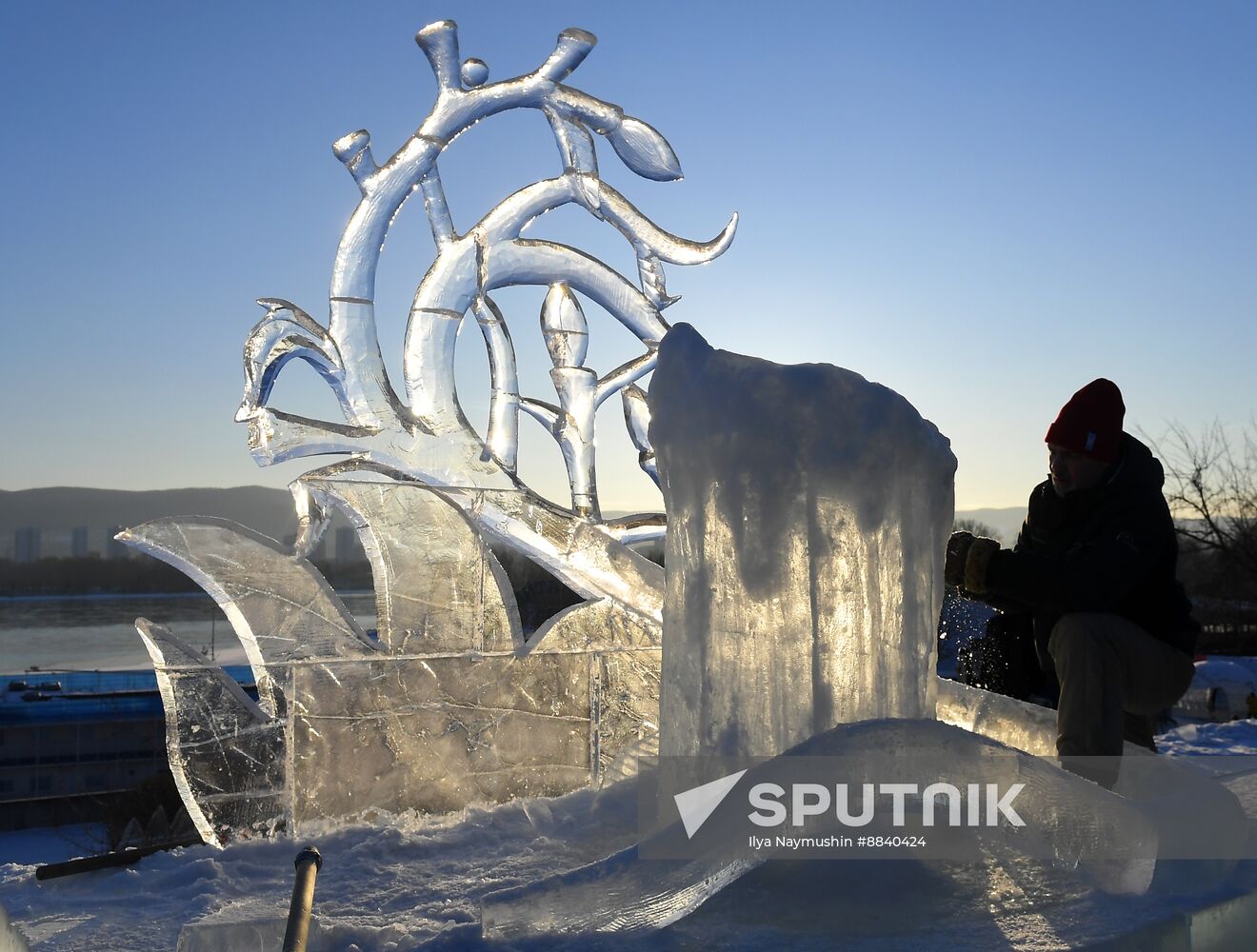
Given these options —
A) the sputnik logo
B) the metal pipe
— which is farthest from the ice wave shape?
the metal pipe

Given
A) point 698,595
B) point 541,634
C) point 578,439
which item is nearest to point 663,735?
point 698,595

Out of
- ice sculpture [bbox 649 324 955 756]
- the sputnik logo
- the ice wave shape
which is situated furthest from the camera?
the ice wave shape

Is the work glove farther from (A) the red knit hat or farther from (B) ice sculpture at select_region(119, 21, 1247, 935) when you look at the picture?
(A) the red knit hat

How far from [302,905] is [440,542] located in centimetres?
267

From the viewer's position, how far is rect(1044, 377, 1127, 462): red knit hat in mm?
3074

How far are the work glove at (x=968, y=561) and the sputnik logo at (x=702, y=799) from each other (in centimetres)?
86

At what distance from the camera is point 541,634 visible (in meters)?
4.71

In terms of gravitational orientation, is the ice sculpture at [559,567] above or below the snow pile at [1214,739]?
above

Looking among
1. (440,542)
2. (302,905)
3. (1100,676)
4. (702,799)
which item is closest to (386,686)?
(440,542)

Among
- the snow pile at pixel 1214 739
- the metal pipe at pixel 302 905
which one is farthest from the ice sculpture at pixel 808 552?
the snow pile at pixel 1214 739

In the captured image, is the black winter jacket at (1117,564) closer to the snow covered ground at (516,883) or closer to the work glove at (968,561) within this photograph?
the work glove at (968,561)

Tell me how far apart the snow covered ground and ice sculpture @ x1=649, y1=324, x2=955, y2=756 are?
50cm

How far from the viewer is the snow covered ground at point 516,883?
203 cm

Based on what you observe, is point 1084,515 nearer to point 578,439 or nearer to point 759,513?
point 759,513
